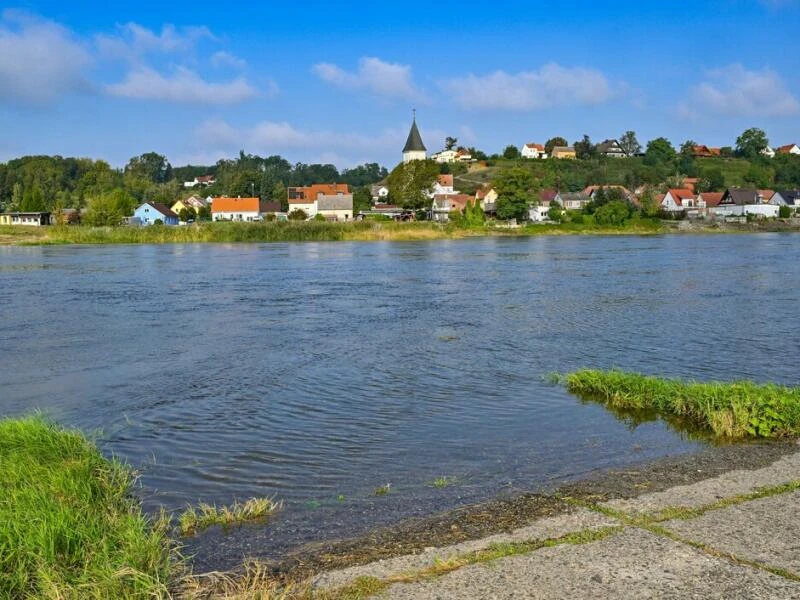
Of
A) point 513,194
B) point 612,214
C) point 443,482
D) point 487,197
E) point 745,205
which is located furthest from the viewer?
point 487,197

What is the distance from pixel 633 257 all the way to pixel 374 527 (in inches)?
2068

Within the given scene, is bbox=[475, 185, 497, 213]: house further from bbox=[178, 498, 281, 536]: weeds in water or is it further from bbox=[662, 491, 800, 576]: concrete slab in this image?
bbox=[662, 491, 800, 576]: concrete slab

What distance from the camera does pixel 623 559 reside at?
20.9 feet

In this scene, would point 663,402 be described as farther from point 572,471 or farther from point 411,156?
point 411,156

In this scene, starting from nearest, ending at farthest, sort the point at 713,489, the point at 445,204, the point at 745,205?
1. the point at 713,489
2. the point at 445,204
3. the point at 745,205

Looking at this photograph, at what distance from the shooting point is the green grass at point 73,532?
5793mm

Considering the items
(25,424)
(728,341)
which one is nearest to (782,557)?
(25,424)

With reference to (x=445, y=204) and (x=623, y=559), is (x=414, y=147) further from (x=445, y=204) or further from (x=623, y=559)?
(x=623, y=559)

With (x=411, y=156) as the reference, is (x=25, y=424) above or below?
below

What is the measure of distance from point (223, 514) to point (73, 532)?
1.85 metres

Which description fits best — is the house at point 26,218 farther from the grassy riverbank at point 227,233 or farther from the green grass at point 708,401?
the green grass at point 708,401

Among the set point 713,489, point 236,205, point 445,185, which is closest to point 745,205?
point 445,185

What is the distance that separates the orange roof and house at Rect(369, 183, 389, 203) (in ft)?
113

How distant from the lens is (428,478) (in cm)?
968
